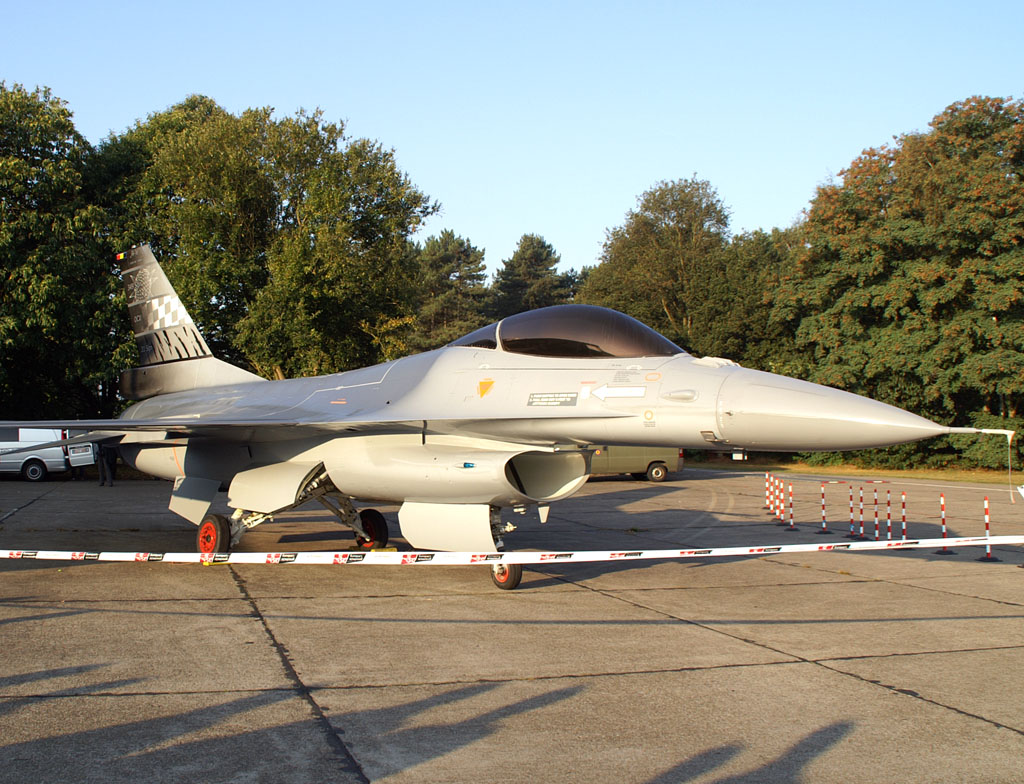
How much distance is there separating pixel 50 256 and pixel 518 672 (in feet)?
82.9

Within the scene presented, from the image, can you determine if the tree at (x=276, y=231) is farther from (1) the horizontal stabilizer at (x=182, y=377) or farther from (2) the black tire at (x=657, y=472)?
(1) the horizontal stabilizer at (x=182, y=377)

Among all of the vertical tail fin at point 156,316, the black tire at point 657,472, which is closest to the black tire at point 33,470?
the vertical tail fin at point 156,316

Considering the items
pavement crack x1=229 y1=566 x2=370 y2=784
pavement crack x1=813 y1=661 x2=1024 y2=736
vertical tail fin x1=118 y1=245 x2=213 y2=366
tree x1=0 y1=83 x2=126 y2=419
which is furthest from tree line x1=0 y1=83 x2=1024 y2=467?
pavement crack x1=813 y1=661 x2=1024 y2=736

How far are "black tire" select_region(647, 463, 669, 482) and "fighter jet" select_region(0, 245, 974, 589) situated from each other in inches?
682

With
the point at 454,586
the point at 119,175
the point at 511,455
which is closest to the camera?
the point at 511,455

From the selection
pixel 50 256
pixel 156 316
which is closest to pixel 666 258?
pixel 50 256

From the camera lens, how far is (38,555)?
27.2 feet

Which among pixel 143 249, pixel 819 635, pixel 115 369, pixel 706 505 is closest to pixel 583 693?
pixel 819 635

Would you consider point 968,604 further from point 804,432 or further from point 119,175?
point 119,175

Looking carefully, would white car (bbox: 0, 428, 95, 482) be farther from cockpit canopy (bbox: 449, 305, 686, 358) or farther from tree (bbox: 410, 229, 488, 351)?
tree (bbox: 410, 229, 488, 351)

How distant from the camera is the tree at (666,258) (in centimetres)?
5218

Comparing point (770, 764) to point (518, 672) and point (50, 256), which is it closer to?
point (518, 672)

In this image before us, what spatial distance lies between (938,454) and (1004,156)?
12048 mm

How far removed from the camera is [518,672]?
5.50 metres
